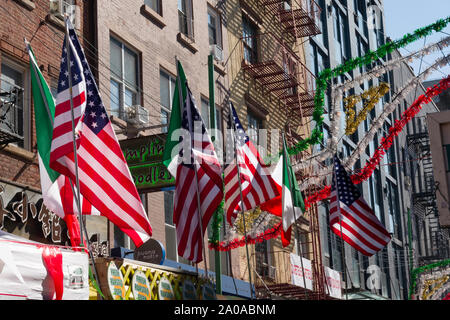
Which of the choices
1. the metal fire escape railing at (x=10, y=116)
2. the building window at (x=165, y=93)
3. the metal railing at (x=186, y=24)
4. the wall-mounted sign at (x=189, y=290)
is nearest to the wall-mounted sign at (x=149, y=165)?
the metal fire escape railing at (x=10, y=116)

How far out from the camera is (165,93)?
2488 cm

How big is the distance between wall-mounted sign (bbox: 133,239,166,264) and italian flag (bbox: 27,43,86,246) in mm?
3325

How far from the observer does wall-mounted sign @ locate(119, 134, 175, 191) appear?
60.7 ft

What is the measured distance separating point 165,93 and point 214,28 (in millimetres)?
5590

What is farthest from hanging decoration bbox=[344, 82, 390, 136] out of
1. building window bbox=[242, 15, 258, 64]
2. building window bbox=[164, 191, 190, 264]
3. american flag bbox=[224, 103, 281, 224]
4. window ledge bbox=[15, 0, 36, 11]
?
window ledge bbox=[15, 0, 36, 11]

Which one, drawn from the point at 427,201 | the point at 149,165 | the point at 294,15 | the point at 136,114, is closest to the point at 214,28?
the point at 294,15

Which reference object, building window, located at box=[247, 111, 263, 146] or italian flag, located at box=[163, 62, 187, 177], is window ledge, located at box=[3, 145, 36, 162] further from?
building window, located at box=[247, 111, 263, 146]

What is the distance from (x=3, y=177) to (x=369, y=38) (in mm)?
39783

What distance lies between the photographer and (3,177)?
666 inches

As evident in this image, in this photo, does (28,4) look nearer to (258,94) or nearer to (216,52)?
(216,52)

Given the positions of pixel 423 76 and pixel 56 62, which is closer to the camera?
pixel 56 62

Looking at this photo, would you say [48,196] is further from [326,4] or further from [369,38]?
[369,38]

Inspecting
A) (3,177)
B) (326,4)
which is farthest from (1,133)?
(326,4)

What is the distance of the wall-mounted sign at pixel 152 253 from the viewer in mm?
17188
